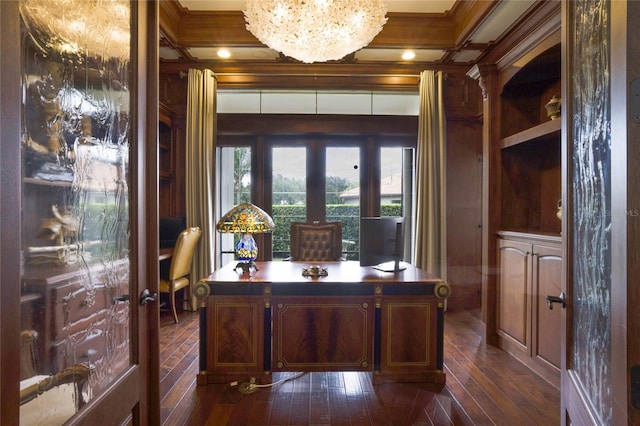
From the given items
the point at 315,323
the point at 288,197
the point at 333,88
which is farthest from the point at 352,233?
the point at 315,323

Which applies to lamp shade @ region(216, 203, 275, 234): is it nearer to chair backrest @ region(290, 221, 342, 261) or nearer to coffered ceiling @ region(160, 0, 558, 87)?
chair backrest @ region(290, 221, 342, 261)

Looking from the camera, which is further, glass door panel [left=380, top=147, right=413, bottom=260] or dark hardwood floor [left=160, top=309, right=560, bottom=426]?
glass door panel [left=380, top=147, right=413, bottom=260]

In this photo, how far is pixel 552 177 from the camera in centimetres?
326

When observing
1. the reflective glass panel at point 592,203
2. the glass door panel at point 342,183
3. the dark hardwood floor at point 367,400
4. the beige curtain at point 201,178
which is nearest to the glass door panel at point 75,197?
the dark hardwood floor at point 367,400

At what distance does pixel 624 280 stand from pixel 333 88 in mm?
4156

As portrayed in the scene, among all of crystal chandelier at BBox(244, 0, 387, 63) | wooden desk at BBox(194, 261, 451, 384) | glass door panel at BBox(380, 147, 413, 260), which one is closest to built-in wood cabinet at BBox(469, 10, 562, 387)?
wooden desk at BBox(194, 261, 451, 384)

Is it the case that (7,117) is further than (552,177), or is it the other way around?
(552,177)

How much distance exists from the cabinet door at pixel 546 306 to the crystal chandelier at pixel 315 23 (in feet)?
7.39

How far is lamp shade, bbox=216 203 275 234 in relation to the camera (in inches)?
105

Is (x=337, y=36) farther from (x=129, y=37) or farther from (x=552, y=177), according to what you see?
(x=552, y=177)

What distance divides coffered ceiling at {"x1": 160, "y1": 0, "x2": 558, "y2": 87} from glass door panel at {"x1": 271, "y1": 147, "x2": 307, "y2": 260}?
913 millimetres

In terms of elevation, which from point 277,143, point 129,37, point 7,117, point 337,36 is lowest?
point 7,117

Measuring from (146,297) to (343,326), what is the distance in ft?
5.19

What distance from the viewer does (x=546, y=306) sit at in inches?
104
